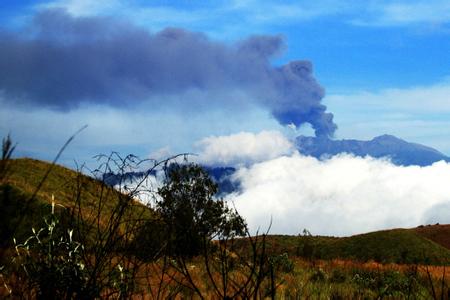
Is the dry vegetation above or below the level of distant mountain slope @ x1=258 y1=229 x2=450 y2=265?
below

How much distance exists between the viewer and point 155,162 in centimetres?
451

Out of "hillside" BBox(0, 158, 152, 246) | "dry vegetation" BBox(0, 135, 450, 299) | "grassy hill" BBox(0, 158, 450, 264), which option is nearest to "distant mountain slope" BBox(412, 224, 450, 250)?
"grassy hill" BBox(0, 158, 450, 264)

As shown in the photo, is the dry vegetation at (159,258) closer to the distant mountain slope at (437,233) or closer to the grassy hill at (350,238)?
the grassy hill at (350,238)

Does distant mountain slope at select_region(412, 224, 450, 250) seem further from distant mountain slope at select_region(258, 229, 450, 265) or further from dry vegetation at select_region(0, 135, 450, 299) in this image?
dry vegetation at select_region(0, 135, 450, 299)

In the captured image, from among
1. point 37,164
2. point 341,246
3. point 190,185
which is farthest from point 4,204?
point 341,246

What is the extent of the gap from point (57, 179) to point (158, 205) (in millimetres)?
35506

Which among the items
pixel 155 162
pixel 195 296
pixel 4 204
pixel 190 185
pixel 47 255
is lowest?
pixel 195 296

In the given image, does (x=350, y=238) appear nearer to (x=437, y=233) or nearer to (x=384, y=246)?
(x=384, y=246)

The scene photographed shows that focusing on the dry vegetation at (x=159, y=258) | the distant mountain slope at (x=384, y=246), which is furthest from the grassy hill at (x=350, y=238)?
the dry vegetation at (x=159, y=258)

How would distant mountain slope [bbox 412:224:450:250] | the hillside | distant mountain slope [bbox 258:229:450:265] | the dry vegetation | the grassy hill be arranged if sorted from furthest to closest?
distant mountain slope [bbox 412:224:450:250], distant mountain slope [bbox 258:229:450:265], the grassy hill, the hillside, the dry vegetation

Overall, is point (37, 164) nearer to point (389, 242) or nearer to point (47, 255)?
point (389, 242)

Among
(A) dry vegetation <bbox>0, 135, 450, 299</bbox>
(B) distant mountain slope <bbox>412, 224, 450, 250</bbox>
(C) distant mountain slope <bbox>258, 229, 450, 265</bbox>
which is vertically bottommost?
(A) dry vegetation <bbox>0, 135, 450, 299</bbox>

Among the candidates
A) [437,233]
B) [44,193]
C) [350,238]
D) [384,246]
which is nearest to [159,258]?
[44,193]

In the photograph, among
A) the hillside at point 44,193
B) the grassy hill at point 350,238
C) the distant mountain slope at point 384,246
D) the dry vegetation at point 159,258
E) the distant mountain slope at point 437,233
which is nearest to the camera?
the dry vegetation at point 159,258
